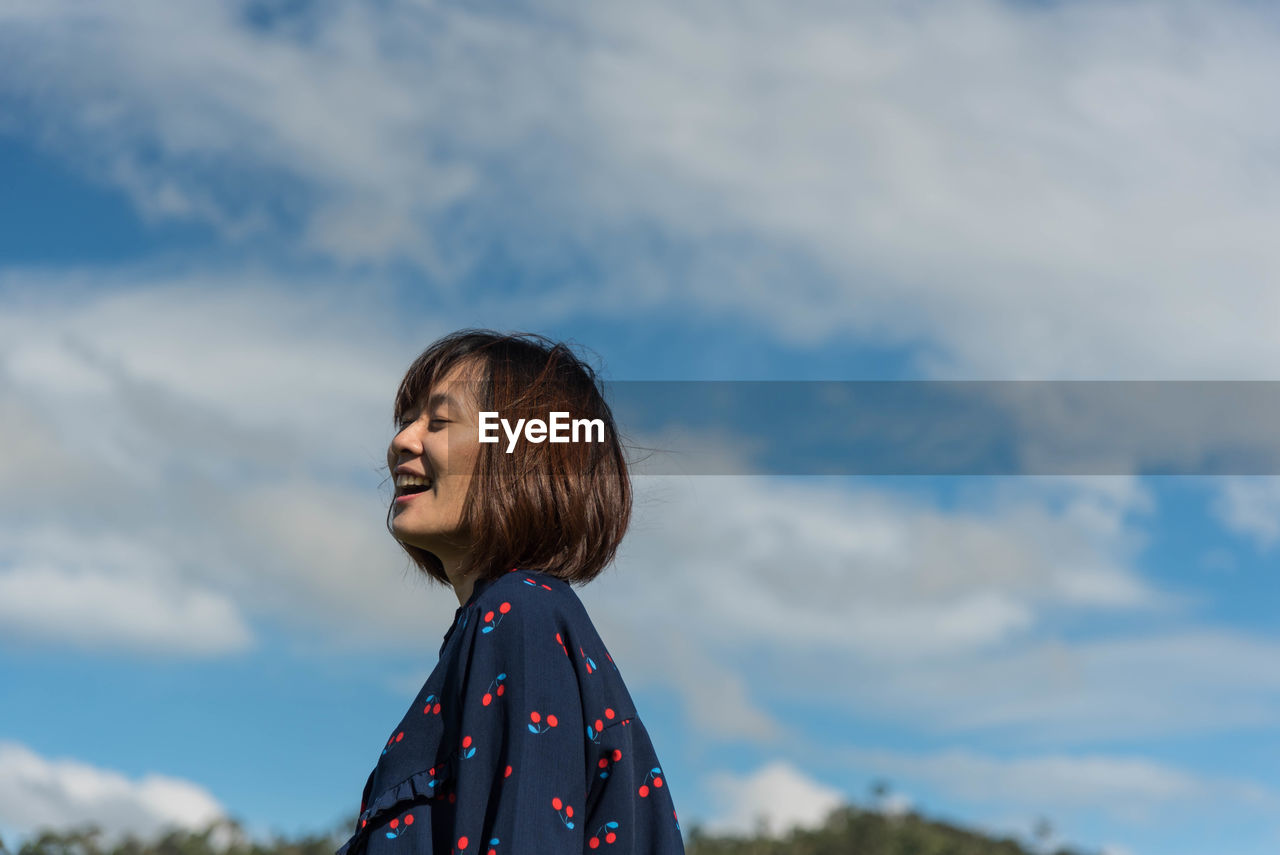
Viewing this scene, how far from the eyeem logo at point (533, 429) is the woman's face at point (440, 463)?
3cm

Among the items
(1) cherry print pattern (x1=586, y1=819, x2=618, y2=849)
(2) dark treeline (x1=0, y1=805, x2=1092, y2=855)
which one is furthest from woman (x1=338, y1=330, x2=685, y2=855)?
(2) dark treeline (x1=0, y1=805, x2=1092, y2=855)

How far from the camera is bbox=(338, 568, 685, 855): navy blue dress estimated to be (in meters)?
2.29

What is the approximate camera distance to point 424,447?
2812mm

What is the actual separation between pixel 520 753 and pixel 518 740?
3cm

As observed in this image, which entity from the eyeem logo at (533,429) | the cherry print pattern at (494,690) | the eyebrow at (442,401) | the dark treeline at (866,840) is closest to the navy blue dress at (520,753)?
the cherry print pattern at (494,690)

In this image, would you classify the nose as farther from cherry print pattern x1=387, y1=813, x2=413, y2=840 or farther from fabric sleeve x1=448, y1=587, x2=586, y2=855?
cherry print pattern x1=387, y1=813, x2=413, y2=840

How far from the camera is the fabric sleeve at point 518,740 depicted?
2256mm

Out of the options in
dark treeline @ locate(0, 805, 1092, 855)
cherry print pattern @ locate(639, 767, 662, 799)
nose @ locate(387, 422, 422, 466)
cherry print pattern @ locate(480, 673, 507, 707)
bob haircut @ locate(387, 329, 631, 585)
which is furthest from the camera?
dark treeline @ locate(0, 805, 1092, 855)

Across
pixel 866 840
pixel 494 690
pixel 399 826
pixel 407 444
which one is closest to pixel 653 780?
pixel 494 690

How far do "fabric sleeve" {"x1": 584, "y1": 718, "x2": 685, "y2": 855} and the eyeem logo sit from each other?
0.69 m

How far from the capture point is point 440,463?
2.76m

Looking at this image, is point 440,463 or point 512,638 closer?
point 512,638

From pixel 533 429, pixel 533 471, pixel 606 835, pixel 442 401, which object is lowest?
pixel 606 835

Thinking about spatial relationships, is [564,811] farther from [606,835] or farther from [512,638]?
[512,638]
